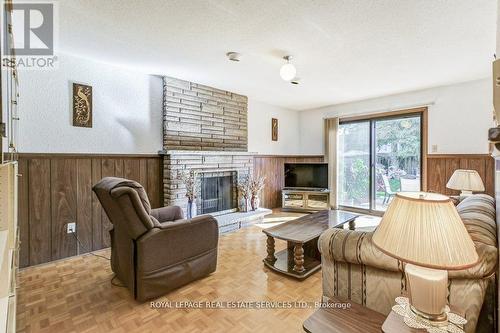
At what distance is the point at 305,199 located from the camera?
5.11 meters

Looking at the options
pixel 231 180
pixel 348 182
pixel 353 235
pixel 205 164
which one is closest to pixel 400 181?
pixel 348 182

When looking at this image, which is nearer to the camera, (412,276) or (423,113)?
(412,276)

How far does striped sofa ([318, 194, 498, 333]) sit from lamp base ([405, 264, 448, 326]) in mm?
216

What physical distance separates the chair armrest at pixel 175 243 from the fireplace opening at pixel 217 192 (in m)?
1.60

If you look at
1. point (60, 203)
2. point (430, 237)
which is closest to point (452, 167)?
point (430, 237)

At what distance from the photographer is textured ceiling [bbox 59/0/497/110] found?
6.22ft

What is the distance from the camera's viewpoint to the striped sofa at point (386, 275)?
40.9 inches

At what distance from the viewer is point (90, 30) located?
2.22 m

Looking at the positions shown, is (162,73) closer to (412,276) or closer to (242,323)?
A: (242,323)

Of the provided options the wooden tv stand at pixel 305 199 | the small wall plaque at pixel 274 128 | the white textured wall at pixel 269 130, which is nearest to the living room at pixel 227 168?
the white textured wall at pixel 269 130

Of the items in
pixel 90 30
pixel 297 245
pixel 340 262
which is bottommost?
pixel 297 245

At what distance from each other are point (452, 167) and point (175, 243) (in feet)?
14.1

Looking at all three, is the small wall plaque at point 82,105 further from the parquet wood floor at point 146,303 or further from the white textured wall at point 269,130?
the white textured wall at point 269,130

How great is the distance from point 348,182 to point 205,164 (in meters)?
3.16
